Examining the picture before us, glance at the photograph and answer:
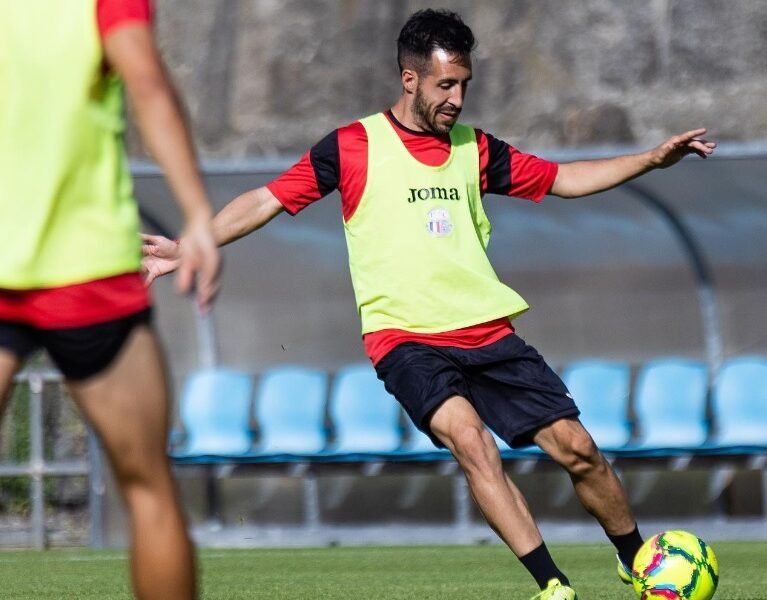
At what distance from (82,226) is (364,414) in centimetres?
876

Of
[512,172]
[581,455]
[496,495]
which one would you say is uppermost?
[512,172]

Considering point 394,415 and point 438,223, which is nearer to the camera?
point 438,223

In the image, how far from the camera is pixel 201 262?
332 centimetres

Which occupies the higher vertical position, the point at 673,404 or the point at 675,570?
the point at 675,570

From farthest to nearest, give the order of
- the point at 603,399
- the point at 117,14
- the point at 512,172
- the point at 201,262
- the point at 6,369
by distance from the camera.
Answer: the point at 603,399 → the point at 512,172 → the point at 6,369 → the point at 117,14 → the point at 201,262

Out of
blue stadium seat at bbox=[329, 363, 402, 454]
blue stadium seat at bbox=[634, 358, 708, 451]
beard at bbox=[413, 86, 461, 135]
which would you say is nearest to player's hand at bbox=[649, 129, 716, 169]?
beard at bbox=[413, 86, 461, 135]

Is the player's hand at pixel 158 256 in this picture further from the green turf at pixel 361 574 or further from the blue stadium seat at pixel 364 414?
the blue stadium seat at pixel 364 414

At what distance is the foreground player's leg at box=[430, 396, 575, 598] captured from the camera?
5.68m

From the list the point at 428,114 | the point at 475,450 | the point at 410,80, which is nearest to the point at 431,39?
the point at 410,80

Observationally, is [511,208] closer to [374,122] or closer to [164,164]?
[374,122]

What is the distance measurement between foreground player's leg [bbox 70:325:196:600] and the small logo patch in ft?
8.36

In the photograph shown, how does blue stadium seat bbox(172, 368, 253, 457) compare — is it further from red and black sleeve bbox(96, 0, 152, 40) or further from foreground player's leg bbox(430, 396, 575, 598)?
red and black sleeve bbox(96, 0, 152, 40)

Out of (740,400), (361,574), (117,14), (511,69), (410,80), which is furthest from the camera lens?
(511,69)

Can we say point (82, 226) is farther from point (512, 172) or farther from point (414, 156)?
point (512, 172)
